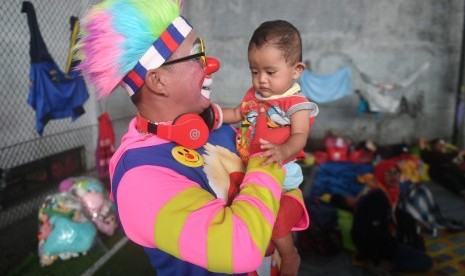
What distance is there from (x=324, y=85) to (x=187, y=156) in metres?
7.73

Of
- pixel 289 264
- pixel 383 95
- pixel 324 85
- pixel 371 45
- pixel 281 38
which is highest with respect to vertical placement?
pixel 371 45

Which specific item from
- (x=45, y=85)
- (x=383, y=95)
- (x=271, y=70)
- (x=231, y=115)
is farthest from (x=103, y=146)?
(x=383, y=95)

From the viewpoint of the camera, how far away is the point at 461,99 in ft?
30.6

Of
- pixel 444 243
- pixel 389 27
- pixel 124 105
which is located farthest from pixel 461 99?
pixel 124 105

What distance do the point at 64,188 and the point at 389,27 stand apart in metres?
9.14

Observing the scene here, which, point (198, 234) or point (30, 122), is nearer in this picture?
point (198, 234)

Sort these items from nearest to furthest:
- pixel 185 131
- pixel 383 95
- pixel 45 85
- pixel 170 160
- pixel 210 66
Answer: pixel 170 160 → pixel 185 131 → pixel 210 66 → pixel 45 85 → pixel 383 95

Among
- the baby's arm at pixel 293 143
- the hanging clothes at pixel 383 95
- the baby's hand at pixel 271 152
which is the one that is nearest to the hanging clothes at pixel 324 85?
the hanging clothes at pixel 383 95

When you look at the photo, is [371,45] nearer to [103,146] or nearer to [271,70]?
[103,146]

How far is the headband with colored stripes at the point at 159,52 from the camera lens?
119cm

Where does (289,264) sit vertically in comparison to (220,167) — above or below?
below

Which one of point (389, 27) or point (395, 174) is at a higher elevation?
point (389, 27)

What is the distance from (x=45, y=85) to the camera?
15.8 feet

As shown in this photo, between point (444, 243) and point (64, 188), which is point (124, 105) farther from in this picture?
point (444, 243)
